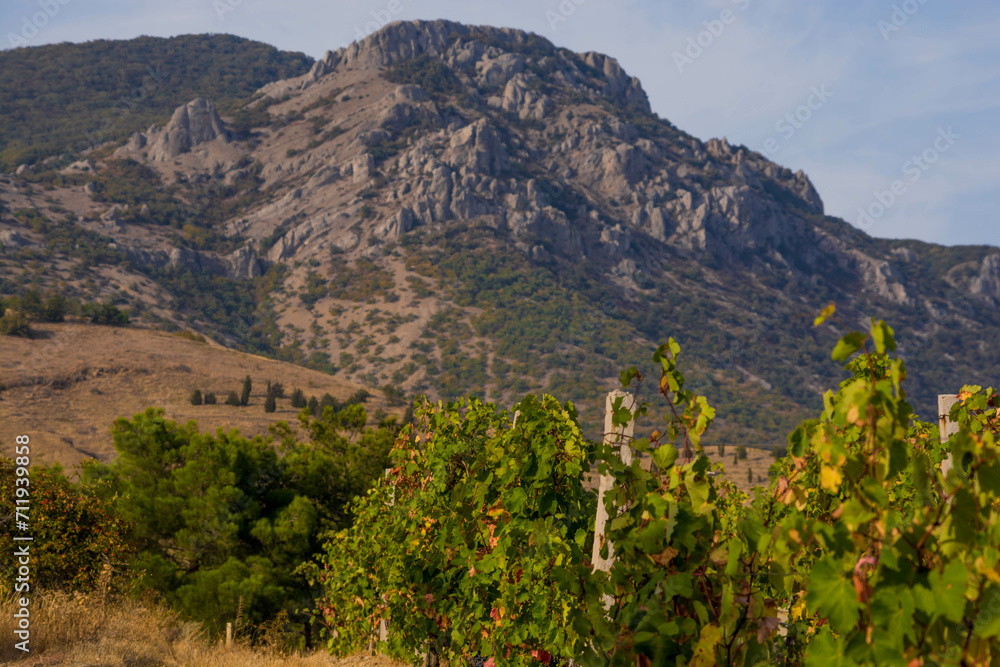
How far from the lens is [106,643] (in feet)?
19.2

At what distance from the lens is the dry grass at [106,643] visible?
548 centimetres

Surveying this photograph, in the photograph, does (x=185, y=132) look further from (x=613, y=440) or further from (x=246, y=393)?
(x=613, y=440)

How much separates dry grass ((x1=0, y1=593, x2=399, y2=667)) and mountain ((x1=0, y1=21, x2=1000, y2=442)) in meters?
57.5

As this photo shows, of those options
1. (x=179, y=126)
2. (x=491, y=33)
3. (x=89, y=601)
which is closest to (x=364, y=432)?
(x=89, y=601)

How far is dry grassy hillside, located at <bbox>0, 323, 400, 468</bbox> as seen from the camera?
28.9 metres

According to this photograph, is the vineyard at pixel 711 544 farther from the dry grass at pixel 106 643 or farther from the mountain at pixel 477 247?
the mountain at pixel 477 247

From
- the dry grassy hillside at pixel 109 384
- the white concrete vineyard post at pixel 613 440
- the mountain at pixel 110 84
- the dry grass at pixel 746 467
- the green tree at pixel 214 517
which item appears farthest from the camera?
the mountain at pixel 110 84

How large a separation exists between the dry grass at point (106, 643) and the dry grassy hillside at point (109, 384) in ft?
66.9

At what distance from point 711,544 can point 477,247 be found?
91679 mm

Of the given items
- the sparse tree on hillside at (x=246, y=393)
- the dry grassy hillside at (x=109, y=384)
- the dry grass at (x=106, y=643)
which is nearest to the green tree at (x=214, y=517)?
the dry grass at (x=106, y=643)

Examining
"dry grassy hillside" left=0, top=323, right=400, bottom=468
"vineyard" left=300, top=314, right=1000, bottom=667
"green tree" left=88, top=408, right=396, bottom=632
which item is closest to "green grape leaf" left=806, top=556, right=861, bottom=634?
"vineyard" left=300, top=314, right=1000, bottom=667

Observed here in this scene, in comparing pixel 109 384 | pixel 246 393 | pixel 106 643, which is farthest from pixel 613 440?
pixel 109 384

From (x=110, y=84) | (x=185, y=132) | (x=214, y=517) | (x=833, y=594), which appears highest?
(x=110, y=84)

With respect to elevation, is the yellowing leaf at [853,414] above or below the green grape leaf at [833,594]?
above
